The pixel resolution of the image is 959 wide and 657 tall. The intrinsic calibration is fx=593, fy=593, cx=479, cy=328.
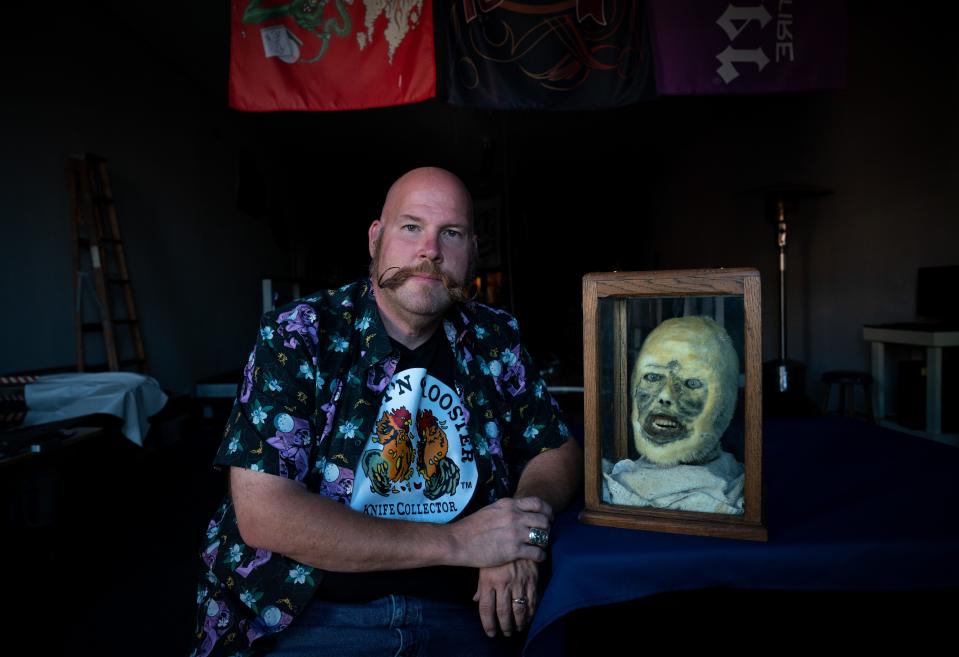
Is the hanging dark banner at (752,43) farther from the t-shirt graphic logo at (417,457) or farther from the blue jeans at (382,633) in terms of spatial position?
the blue jeans at (382,633)

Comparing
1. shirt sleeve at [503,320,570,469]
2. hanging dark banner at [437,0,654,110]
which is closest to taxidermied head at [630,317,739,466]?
shirt sleeve at [503,320,570,469]

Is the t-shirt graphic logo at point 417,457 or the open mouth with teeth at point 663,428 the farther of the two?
the t-shirt graphic logo at point 417,457

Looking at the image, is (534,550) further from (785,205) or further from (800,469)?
(785,205)

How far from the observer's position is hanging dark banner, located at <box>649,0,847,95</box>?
8.14 ft

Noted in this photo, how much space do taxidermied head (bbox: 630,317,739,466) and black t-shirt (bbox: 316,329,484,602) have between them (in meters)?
0.44

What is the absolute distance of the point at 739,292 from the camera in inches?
33.5

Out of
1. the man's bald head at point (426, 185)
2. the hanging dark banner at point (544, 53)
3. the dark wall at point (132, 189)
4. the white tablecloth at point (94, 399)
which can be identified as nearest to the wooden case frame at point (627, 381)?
the man's bald head at point (426, 185)

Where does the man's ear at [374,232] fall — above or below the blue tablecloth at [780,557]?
above

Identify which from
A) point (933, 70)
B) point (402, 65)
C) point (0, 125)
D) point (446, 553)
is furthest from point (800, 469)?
point (0, 125)

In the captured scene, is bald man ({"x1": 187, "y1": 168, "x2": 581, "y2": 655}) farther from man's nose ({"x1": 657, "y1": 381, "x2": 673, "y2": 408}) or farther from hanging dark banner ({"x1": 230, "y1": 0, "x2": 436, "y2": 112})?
hanging dark banner ({"x1": 230, "y1": 0, "x2": 436, "y2": 112})

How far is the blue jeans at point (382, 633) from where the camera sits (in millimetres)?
1079

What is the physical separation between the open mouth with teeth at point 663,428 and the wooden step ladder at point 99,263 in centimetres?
398

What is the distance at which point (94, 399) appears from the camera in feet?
10.1

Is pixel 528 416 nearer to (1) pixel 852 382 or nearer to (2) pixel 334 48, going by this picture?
(2) pixel 334 48
